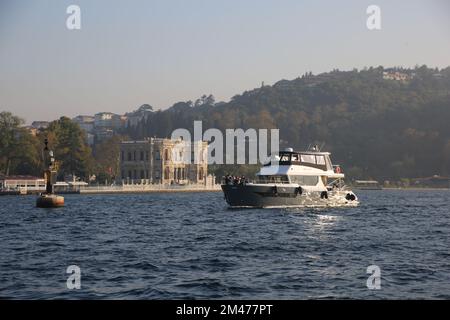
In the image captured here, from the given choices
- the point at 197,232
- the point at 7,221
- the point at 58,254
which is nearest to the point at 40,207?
the point at 7,221

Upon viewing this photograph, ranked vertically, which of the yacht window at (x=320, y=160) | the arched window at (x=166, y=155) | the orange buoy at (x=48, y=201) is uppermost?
the arched window at (x=166, y=155)

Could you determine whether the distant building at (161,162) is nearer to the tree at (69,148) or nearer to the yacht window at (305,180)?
the tree at (69,148)

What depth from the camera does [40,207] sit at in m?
78.2

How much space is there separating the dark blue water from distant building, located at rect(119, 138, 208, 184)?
127 metres

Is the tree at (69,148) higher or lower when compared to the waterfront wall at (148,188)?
higher

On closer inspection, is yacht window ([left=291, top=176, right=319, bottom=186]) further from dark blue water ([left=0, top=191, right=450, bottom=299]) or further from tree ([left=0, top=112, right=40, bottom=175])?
tree ([left=0, top=112, right=40, bottom=175])

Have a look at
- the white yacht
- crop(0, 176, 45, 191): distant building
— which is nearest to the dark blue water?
the white yacht

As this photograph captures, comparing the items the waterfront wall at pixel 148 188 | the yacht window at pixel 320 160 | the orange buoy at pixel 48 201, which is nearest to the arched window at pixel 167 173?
the waterfront wall at pixel 148 188

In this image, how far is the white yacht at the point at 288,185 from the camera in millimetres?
71500

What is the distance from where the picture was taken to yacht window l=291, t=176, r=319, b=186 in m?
73.4

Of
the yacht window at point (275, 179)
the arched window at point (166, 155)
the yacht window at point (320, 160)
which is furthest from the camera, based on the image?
the arched window at point (166, 155)

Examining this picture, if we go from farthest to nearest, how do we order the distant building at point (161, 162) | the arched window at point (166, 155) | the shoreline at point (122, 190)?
the arched window at point (166, 155)
the distant building at point (161, 162)
the shoreline at point (122, 190)

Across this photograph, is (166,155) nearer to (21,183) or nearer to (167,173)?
(167,173)

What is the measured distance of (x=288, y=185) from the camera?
72.3 m
